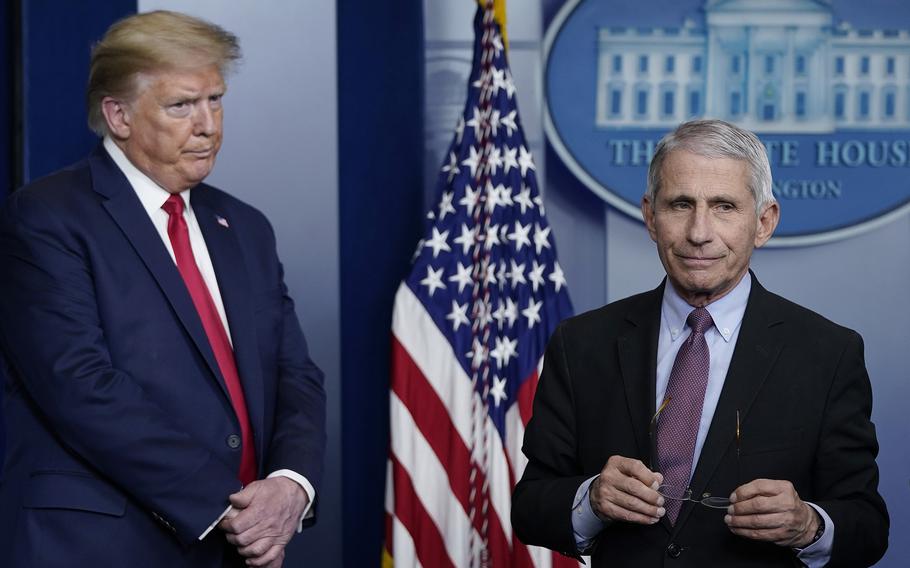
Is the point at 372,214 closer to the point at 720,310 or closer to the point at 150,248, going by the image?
the point at 150,248

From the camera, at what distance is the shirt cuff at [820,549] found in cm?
166

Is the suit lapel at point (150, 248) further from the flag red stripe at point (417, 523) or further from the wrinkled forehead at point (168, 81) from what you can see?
the flag red stripe at point (417, 523)

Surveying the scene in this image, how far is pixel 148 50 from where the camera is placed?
7.51 feet

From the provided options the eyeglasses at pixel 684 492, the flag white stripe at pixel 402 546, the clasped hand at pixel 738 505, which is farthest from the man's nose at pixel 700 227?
the flag white stripe at pixel 402 546

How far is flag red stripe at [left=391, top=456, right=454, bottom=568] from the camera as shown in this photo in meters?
3.28

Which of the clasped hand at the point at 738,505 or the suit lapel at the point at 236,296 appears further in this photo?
the suit lapel at the point at 236,296

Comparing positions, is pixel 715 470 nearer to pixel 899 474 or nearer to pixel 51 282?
pixel 51 282

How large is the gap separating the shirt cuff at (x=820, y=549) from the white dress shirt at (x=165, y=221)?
1000mm

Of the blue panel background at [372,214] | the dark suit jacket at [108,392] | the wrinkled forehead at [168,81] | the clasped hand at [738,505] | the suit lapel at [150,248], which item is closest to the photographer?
the clasped hand at [738,505]

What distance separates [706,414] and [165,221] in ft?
3.83

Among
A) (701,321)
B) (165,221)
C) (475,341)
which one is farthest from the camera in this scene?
(475,341)

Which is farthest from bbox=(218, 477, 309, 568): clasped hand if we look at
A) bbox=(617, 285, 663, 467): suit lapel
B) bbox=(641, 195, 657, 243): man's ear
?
bbox=(641, 195, 657, 243): man's ear

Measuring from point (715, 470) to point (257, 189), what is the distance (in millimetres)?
2067

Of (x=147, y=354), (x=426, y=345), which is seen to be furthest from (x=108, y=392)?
(x=426, y=345)
